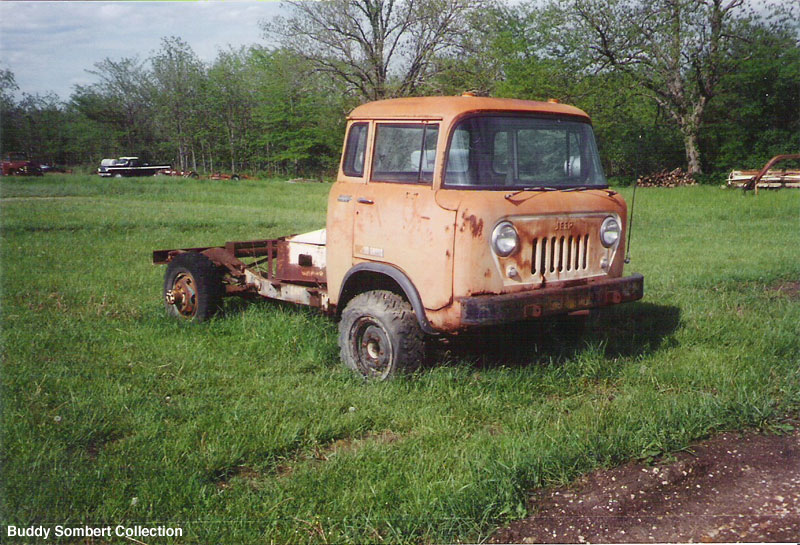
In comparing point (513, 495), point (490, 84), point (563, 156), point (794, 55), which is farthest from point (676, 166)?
point (513, 495)

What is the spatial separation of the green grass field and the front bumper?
60 cm

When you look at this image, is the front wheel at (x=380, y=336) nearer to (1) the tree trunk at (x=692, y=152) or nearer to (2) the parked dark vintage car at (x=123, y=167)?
(1) the tree trunk at (x=692, y=152)

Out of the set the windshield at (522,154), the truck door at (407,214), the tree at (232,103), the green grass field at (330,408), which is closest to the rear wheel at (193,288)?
the green grass field at (330,408)

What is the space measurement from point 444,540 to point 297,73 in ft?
102

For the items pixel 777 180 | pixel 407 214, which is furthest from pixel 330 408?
pixel 777 180

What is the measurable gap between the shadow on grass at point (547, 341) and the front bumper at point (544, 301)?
0.52 m

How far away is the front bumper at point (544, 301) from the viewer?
5.17 meters

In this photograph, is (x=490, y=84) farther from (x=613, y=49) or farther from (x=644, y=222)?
(x=644, y=222)

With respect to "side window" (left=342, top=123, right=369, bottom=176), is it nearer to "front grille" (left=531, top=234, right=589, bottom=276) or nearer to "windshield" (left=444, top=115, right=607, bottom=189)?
"windshield" (left=444, top=115, right=607, bottom=189)

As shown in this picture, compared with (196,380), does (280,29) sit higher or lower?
higher

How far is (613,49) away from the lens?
32.6 meters

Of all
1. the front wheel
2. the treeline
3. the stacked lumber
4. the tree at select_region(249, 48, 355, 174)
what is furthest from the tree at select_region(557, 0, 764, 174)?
the front wheel

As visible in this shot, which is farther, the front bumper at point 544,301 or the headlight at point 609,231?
the headlight at point 609,231

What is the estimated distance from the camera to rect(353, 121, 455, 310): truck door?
533cm
